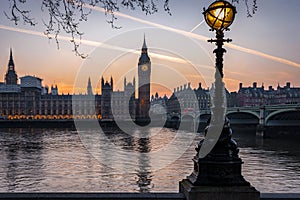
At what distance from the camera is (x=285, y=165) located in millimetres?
19359

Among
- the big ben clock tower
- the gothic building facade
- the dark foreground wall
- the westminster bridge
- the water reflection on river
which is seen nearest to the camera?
the dark foreground wall

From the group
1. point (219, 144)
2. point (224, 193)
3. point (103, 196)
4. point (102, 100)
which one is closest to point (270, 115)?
point (219, 144)

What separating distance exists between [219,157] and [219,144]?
0.51 ft

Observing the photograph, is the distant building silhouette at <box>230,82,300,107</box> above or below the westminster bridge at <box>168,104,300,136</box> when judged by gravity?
above

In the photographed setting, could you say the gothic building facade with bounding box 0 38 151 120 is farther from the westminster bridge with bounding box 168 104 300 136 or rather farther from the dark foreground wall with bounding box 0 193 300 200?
the dark foreground wall with bounding box 0 193 300 200

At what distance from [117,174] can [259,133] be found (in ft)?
91.5

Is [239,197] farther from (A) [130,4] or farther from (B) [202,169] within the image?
(A) [130,4]

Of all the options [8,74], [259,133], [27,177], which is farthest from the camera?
[8,74]

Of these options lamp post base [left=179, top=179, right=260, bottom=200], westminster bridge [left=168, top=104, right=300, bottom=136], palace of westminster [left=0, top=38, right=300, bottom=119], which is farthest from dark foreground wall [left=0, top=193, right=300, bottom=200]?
palace of westminster [left=0, top=38, right=300, bottom=119]

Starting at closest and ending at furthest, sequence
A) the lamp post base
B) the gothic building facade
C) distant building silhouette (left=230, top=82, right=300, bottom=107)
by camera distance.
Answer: the lamp post base, distant building silhouette (left=230, top=82, right=300, bottom=107), the gothic building facade

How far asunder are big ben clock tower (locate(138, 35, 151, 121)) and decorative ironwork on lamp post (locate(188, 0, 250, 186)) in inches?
3893

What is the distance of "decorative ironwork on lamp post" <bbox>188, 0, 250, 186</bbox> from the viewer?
14.0 ft

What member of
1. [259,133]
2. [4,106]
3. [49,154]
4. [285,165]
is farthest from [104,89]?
[285,165]

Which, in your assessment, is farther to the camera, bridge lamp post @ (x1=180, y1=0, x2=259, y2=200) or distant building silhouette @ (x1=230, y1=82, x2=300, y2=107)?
distant building silhouette @ (x1=230, y1=82, x2=300, y2=107)
